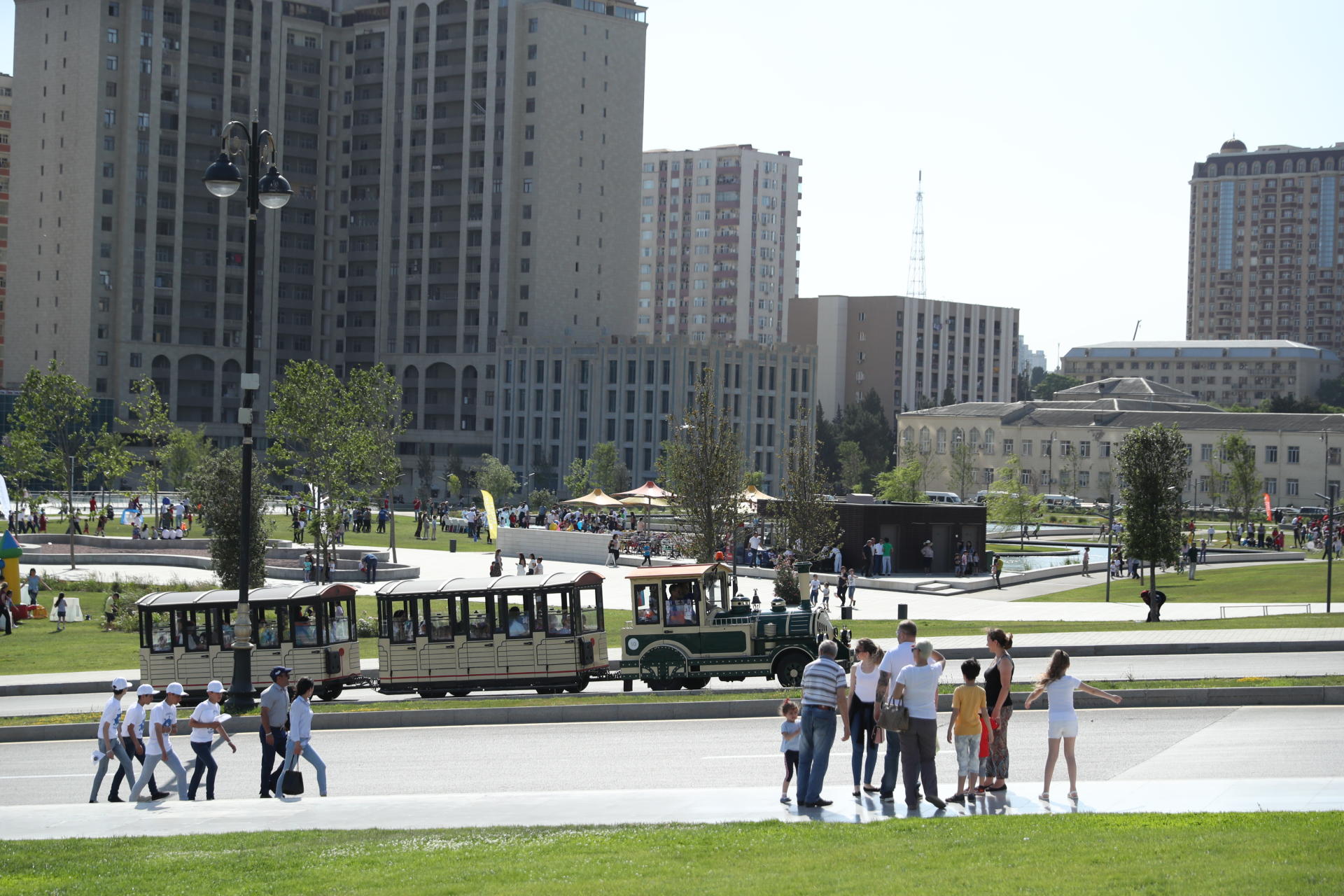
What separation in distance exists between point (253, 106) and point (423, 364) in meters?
27.9

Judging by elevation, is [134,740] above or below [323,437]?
below

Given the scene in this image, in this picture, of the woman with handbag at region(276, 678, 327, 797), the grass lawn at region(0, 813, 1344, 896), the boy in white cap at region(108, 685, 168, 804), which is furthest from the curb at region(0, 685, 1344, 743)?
the grass lawn at region(0, 813, 1344, 896)

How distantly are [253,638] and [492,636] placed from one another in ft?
14.5

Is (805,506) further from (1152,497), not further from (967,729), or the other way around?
(967,729)

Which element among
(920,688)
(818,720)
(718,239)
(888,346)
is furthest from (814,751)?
(718,239)

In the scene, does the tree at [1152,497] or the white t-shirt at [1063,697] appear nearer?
the white t-shirt at [1063,697]

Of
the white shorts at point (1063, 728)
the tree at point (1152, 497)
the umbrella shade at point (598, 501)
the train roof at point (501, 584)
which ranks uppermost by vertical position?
the tree at point (1152, 497)

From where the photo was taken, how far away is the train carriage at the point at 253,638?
24297 millimetres

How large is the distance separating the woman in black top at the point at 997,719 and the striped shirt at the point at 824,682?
149 centimetres

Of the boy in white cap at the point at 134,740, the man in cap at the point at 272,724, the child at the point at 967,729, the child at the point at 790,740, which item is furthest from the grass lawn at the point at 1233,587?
the boy in white cap at the point at 134,740

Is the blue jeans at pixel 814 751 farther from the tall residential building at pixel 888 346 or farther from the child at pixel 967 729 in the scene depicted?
the tall residential building at pixel 888 346

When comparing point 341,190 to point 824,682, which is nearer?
point 824,682

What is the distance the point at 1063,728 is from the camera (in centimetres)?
1290

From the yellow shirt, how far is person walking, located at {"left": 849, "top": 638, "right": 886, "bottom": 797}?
0.86 metres
